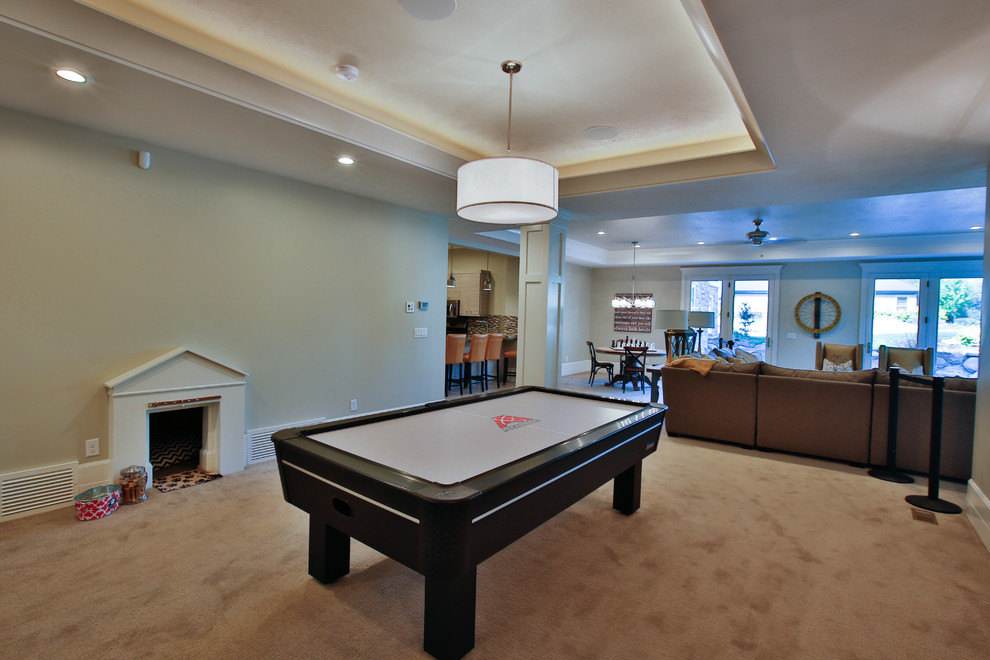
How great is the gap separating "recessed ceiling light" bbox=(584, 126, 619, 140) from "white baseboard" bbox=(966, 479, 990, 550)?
11.0 ft

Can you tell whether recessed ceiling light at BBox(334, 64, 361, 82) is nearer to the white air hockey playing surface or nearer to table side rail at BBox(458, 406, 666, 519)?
the white air hockey playing surface

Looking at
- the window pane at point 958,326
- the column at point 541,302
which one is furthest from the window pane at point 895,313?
the column at point 541,302

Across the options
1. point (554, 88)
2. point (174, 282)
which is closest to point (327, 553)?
point (174, 282)

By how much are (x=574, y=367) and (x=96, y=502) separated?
8450 millimetres

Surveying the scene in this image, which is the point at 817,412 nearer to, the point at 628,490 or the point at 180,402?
the point at 628,490

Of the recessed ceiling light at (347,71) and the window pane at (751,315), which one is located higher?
the recessed ceiling light at (347,71)

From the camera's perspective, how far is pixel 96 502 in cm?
274

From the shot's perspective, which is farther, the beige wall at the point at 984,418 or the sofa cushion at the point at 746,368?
the sofa cushion at the point at 746,368

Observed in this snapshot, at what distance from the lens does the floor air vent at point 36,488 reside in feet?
9.01

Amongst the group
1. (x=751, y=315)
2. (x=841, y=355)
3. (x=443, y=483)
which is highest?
(x=751, y=315)

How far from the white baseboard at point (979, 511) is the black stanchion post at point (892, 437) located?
24.5 inches

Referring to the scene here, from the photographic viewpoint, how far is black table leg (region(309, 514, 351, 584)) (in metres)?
2.10

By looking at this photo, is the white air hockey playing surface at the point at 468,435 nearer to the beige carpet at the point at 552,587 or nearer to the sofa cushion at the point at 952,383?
the beige carpet at the point at 552,587

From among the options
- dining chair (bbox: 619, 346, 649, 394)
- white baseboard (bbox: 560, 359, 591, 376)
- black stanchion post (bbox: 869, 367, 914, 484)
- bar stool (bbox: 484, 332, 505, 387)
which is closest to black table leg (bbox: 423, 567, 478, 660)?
black stanchion post (bbox: 869, 367, 914, 484)
